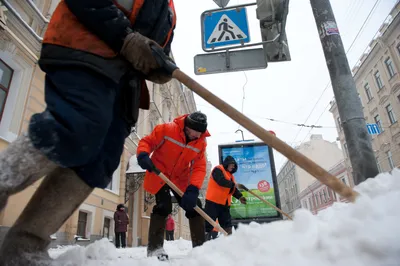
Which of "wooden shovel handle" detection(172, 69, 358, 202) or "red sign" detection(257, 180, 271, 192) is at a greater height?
"red sign" detection(257, 180, 271, 192)

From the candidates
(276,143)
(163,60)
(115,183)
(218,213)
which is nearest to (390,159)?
(115,183)

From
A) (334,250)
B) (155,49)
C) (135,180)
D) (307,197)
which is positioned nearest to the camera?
(334,250)

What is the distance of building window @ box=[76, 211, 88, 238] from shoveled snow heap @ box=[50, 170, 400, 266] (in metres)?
8.16

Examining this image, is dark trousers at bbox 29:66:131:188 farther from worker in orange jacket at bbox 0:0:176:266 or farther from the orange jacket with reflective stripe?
the orange jacket with reflective stripe

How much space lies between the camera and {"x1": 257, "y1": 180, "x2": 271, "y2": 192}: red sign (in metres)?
8.17

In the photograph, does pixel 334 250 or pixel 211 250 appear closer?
pixel 334 250

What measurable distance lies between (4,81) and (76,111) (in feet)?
20.0

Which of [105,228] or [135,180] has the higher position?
[135,180]

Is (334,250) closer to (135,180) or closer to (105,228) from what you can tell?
(105,228)

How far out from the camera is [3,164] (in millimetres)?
1021

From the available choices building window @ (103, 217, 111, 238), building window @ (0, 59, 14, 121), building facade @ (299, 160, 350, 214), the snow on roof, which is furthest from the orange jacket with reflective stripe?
building facade @ (299, 160, 350, 214)

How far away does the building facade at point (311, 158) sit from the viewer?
50.3 m

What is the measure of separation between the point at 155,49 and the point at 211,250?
40.6 inches

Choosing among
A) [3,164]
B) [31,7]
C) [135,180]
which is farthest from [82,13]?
[135,180]
